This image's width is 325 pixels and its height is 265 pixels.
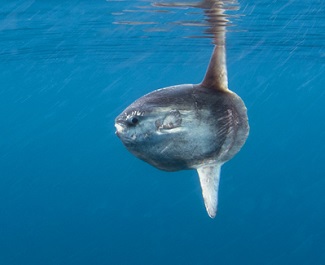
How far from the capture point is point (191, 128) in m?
3.24

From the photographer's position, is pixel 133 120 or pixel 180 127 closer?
pixel 133 120

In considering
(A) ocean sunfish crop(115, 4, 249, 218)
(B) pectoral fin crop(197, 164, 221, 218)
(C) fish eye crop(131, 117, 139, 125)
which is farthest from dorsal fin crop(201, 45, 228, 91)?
(C) fish eye crop(131, 117, 139, 125)

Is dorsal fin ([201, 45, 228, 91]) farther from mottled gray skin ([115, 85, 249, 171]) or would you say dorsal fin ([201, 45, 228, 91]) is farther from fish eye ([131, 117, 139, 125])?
fish eye ([131, 117, 139, 125])

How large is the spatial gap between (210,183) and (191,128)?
558 mm

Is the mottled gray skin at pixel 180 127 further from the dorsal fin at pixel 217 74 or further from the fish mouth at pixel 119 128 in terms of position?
the dorsal fin at pixel 217 74

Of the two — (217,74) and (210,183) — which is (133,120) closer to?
(210,183)

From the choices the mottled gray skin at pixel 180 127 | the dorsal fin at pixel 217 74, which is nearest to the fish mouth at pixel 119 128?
the mottled gray skin at pixel 180 127

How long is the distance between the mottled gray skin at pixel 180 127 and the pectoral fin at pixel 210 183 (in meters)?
0.07

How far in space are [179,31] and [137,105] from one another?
11.3m

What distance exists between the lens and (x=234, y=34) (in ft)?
47.3

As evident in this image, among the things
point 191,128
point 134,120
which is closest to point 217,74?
point 191,128

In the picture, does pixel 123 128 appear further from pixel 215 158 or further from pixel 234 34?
pixel 234 34

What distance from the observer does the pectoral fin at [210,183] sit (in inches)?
137

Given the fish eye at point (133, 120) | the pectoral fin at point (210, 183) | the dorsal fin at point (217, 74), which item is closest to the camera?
the fish eye at point (133, 120)
